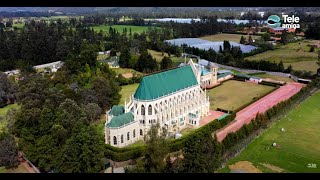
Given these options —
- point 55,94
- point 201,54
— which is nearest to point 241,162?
point 55,94

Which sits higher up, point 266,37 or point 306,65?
point 266,37

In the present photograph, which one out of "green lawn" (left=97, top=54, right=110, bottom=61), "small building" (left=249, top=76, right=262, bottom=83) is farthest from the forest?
"small building" (left=249, top=76, right=262, bottom=83)

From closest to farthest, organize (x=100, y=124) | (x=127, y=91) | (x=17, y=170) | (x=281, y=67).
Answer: (x=17, y=170)
(x=100, y=124)
(x=127, y=91)
(x=281, y=67)

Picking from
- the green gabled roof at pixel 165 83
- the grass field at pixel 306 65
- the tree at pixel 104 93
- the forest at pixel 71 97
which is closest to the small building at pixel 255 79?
the forest at pixel 71 97

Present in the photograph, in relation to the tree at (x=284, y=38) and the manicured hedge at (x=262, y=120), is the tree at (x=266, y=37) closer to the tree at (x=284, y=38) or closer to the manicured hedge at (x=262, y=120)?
the tree at (x=284, y=38)

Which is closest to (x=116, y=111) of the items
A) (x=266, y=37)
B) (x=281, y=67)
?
(x=281, y=67)

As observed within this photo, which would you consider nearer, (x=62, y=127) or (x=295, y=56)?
(x=62, y=127)

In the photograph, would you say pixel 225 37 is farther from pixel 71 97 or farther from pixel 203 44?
pixel 71 97
